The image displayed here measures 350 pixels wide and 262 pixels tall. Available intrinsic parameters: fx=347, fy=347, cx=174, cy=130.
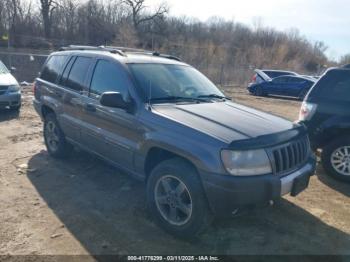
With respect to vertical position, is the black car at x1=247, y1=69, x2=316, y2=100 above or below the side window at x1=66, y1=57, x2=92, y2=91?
below

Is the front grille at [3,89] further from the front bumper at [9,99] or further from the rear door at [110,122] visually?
the rear door at [110,122]

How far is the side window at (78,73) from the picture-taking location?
5005mm

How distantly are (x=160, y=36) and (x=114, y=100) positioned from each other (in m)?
53.4

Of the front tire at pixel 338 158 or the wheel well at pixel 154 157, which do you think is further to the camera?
the front tire at pixel 338 158

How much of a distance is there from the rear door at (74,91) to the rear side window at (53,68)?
28cm

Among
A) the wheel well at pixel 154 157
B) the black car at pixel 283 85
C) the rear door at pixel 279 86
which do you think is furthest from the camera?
the rear door at pixel 279 86

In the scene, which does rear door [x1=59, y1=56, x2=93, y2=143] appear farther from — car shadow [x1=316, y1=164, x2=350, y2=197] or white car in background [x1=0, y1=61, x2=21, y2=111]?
white car in background [x1=0, y1=61, x2=21, y2=111]

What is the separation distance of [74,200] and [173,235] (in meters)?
1.52

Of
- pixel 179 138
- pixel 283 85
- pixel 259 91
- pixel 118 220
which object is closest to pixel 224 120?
pixel 179 138

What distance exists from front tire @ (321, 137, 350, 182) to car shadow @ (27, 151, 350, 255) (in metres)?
1.45

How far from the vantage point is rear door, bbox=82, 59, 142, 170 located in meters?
4.08

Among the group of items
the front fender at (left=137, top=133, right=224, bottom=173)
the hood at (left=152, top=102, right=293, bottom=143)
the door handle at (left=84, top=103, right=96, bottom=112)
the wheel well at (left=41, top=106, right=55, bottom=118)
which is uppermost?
the hood at (left=152, top=102, right=293, bottom=143)

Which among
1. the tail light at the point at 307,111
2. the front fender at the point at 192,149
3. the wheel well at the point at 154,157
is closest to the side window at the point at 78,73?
the wheel well at the point at 154,157

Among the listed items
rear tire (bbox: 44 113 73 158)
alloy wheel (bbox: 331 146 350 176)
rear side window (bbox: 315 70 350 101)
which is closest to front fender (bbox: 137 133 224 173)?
rear tire (bbox: 44 113 73 158)
